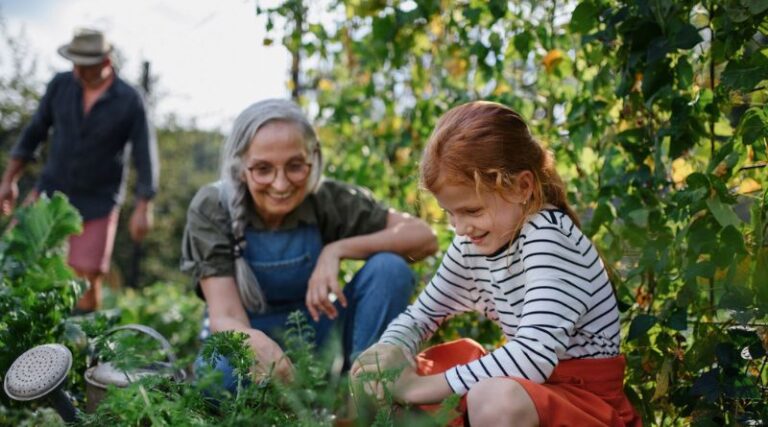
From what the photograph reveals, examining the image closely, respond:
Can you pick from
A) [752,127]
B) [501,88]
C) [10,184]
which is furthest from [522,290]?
[10,184]

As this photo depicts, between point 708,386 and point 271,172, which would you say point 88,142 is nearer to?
point 271,172

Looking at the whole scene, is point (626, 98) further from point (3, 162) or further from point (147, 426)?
point (3, 162)

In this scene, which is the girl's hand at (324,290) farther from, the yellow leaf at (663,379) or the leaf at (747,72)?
the leaf at (747,72)

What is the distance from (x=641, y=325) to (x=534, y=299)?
1.34 ft

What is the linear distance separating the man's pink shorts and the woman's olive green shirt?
219 cm

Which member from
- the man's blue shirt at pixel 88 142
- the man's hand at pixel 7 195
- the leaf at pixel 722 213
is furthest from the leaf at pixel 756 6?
the man's hand at pixel 7 195

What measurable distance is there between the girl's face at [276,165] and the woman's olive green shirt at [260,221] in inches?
Answer: 5.9

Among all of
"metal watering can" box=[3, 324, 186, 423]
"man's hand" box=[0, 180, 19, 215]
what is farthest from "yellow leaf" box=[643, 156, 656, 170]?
"man's hand" box=[0, 180, 19, 215]

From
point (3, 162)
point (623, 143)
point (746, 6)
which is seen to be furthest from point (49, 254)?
point (3, 162)

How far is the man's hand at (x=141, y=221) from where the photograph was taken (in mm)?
4500

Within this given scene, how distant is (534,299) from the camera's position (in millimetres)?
1625

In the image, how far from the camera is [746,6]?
64.8 inches

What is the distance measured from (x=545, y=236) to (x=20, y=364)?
1.23m

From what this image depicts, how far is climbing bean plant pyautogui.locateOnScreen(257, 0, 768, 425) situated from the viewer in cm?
171
